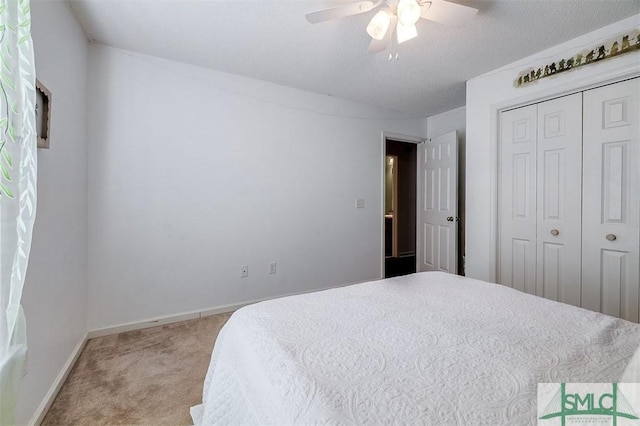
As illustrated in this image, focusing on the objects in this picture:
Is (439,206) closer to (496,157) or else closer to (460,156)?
(460,156)

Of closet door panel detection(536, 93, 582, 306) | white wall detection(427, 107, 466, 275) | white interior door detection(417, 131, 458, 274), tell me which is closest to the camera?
closet door panel detection(536, 93, 582, 306)

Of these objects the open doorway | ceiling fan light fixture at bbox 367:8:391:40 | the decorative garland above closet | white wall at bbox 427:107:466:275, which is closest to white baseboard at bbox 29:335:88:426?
ceiling fan light fixture at bbox 367:8:391:40

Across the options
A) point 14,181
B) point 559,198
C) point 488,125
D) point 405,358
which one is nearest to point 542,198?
point 559,198

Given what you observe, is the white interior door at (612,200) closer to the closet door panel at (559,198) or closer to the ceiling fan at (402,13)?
the closet door panel at (559,198)

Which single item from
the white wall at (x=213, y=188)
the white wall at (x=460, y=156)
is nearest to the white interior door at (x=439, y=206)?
the white wall at (x=460, y=156)

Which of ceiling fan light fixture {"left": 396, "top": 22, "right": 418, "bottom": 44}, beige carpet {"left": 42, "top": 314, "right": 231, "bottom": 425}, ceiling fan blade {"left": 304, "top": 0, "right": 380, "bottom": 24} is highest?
ceiling fan blade {"left": 304, "top": 0, "right": 380, "bottom": 24}

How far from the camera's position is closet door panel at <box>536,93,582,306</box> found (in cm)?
213

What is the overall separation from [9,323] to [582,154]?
3244 mm

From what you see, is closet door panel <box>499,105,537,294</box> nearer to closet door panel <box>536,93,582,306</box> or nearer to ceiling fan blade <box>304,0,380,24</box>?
closet door panel <box>536,93,582,306</box>

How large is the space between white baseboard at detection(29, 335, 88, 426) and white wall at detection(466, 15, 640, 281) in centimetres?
328

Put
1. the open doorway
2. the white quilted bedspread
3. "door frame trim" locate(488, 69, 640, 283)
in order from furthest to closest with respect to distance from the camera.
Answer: the open doorway < "door frame trim" locate(488, 69, 640, 283) < the white quilted bedspread

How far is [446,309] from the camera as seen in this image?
1.20 metres

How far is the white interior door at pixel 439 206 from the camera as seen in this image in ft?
Answer: 10.9

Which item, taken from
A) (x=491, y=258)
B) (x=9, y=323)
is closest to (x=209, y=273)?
(x=9, y=323)
